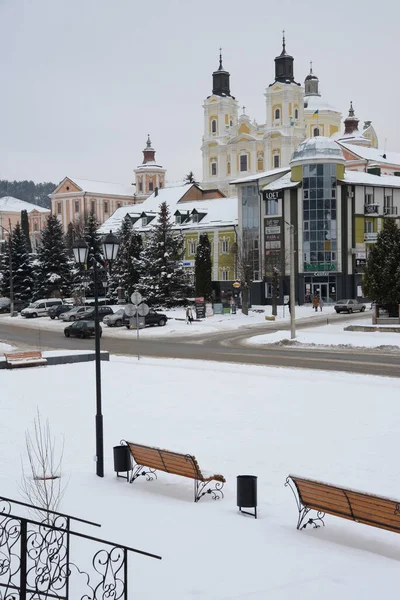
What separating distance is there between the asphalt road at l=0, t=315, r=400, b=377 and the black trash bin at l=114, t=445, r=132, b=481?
14354 mm

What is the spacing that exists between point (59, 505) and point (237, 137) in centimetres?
9938

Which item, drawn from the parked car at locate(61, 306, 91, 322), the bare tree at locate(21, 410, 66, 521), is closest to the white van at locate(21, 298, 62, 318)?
Result: the parked car at locate(61, 306, 91, 322)

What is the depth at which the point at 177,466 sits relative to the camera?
12.2 meters

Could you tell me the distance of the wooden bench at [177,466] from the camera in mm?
11766

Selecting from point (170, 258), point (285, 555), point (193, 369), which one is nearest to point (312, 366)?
point (193, 369)

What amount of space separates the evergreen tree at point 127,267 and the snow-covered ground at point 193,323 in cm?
699

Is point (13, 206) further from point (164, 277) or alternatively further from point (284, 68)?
point (164, 277)

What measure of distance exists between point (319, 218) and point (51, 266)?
2604cm

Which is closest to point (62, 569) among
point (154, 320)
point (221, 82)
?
point (154, 320)

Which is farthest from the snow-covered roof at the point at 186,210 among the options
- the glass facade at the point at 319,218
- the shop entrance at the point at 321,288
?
the shop entrance at the point at 321,288

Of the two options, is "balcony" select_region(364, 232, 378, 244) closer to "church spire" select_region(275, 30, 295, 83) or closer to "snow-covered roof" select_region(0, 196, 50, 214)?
"church spire" select_region(275, 30, 295, 83)

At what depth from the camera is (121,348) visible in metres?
37.3

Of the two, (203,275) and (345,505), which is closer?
(345,505)

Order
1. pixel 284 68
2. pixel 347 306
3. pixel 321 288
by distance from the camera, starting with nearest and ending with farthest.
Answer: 1. pixel 347 306
2. pixel 321 288
3. pixel 284 68
